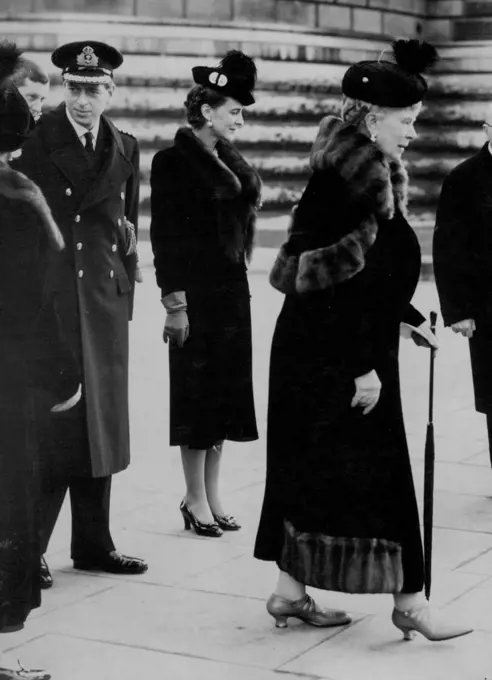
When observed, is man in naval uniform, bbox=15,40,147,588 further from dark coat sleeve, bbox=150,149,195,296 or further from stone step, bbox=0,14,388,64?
stone step, bbox=0,14,388,64

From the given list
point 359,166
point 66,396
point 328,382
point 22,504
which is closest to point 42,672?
point 22,504

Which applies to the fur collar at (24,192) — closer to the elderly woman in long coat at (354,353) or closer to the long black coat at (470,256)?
the elderly woman in long coat at (354,353)

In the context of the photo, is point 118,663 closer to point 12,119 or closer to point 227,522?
point 12,119

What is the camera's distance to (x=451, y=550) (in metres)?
5.85

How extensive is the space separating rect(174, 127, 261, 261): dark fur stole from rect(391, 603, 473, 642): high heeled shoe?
5.74ft

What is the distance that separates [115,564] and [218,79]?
1.68 metres

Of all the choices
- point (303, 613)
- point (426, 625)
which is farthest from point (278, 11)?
point (426, 625)

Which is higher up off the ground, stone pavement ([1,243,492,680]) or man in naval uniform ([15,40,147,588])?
man in naval uniform ([15,40,147,588])

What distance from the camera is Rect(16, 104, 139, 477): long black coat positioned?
5520mm

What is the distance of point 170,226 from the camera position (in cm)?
602

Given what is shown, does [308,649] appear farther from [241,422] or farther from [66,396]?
[241,422]

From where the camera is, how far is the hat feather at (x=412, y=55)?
15.9 feet

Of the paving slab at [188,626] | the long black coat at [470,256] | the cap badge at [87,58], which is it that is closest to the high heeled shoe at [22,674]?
the paving slab at [188,626]

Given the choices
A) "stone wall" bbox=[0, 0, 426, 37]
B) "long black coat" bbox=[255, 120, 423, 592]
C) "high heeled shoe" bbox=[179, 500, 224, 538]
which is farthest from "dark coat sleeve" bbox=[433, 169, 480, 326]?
"stone wall" bbox=[0, 0, 426, 37]
